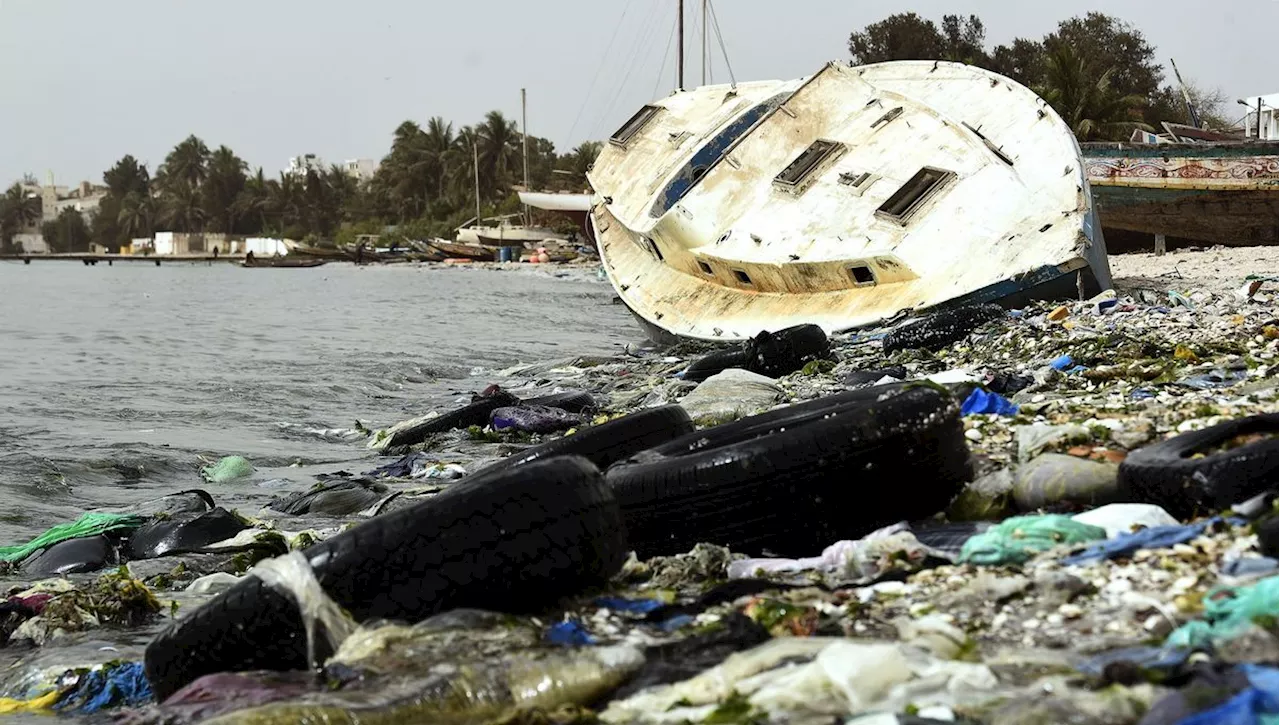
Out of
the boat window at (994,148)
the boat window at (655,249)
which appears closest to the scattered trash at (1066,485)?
the boat window at (994,148)

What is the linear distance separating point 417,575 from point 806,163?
11.9m

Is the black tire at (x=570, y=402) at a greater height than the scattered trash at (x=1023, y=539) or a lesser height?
lesser

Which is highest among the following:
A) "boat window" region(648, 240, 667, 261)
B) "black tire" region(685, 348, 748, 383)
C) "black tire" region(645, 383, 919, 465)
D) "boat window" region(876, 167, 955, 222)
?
"boat window" region(876, 167, 955, 222)

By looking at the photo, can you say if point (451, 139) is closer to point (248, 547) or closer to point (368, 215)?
point (368, 215)

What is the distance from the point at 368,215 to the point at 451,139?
13.7 metres

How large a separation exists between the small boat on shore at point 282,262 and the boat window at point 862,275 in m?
74.3

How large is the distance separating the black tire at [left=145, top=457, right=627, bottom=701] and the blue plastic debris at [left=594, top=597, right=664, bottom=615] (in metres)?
0.10

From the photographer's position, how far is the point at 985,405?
6625 mm

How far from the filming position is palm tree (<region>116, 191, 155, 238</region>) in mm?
139875

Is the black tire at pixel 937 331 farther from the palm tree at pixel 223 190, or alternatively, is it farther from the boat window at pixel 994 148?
the palm tree at pixel 223 190

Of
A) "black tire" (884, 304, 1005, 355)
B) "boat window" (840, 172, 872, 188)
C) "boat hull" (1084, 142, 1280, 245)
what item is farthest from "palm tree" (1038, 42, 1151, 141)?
"black tire" (884, 304, 1005, 355)

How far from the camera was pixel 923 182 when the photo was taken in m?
13.6

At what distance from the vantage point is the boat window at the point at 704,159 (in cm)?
1617

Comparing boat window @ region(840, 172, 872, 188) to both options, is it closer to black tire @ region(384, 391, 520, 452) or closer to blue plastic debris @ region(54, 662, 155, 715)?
black tire @ region(384, 391, 520, 452)
